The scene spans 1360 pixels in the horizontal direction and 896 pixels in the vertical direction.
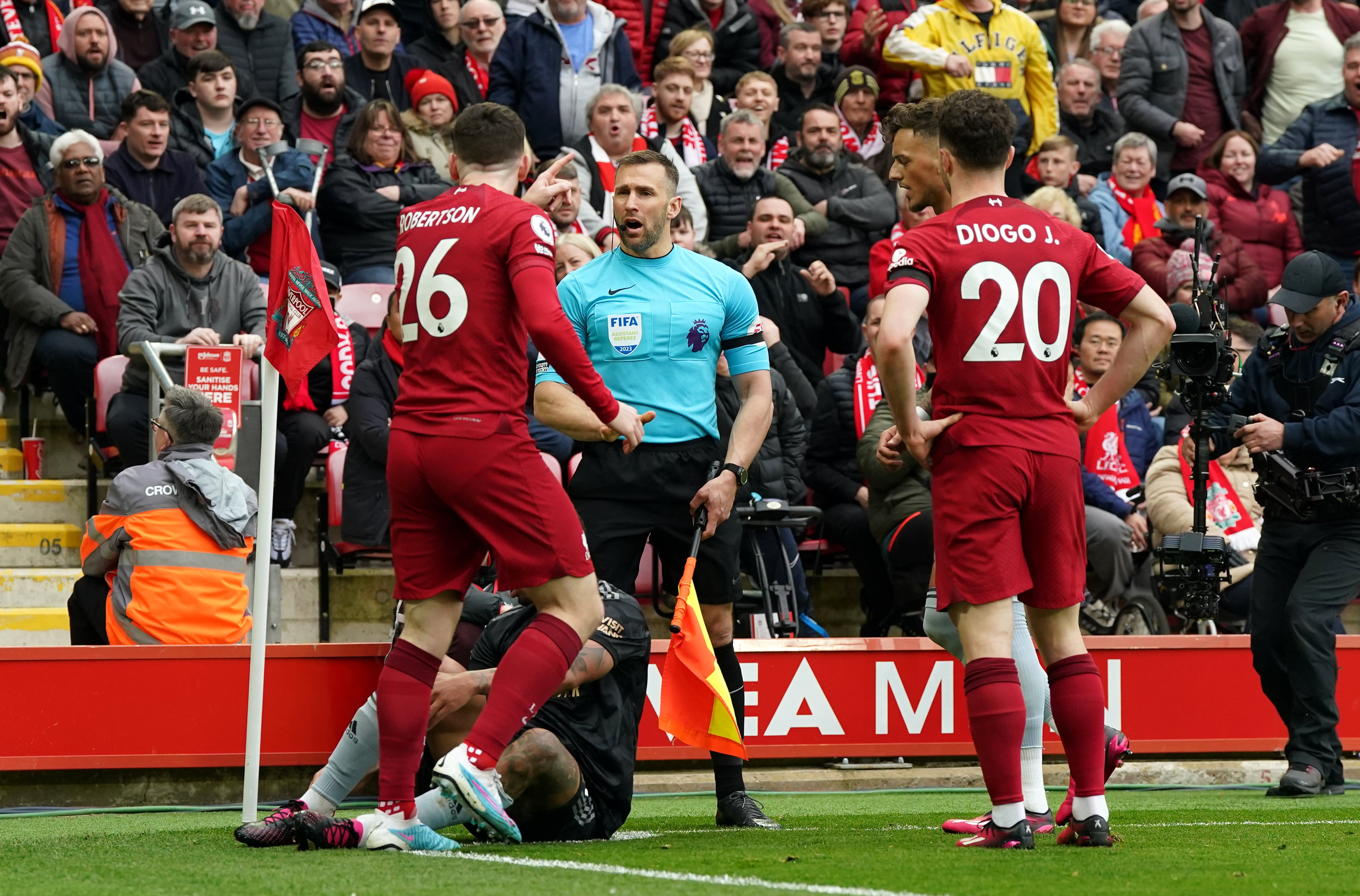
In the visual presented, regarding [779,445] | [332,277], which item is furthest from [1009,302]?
[332,277]

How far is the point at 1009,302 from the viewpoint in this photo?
5.11 m

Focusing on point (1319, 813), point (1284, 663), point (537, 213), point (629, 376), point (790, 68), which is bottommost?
point (1319, 813)

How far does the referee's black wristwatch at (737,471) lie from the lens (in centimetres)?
611

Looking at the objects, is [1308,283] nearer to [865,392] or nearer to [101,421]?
[865,392]

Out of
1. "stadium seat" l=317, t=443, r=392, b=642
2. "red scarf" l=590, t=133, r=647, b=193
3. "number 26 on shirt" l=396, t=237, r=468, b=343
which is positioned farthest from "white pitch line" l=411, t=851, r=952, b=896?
"red scarf" l=590, t=133, r=647, b=193

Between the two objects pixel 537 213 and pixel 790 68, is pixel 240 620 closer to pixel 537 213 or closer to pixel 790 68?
pixel 537 213

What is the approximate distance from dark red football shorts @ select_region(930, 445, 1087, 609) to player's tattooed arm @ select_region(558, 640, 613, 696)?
3.83 feet

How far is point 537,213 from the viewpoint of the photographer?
5281mm

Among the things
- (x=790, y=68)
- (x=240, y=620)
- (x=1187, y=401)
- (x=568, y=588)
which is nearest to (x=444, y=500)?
(x=568, y=588)

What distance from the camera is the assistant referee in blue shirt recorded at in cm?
613

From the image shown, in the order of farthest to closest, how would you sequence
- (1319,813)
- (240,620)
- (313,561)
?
(313,561) → (240,620) → (1319,813)

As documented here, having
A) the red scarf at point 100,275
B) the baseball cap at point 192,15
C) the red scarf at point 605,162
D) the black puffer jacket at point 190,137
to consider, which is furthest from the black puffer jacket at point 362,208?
the baseball cap at point 192,15

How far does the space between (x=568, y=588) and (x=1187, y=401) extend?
4158 mm

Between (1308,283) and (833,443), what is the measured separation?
3694 mm
